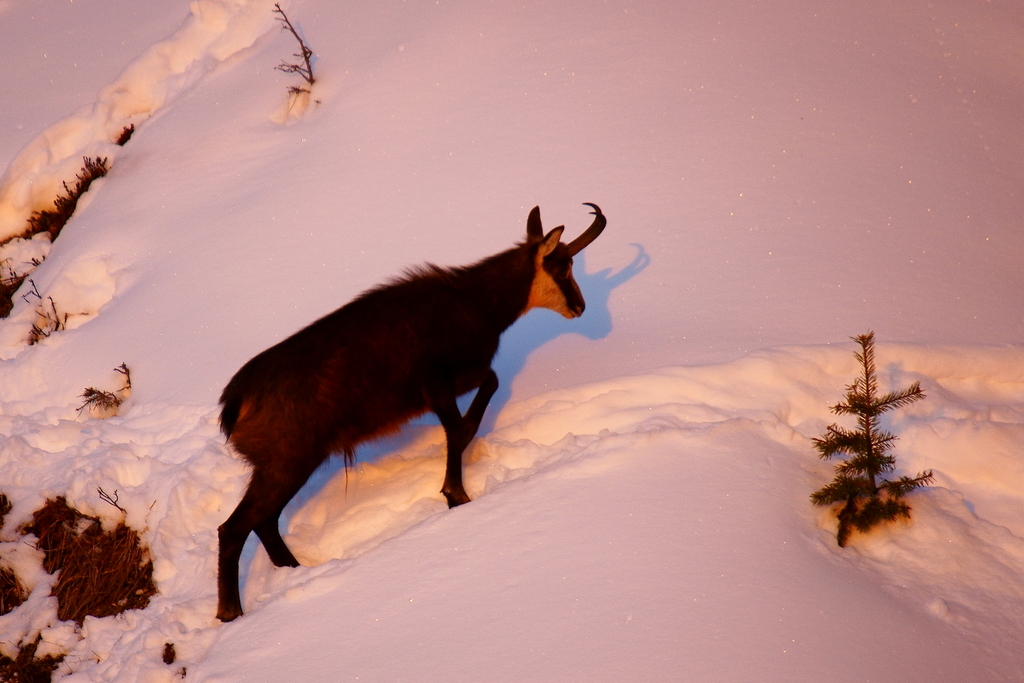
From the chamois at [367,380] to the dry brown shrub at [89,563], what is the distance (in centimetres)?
91

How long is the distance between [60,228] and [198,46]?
309 centimetres

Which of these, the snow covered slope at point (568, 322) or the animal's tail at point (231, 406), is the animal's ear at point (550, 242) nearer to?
the snow covered slope at point (568, 322)

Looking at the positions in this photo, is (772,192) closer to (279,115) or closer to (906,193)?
(906,193)

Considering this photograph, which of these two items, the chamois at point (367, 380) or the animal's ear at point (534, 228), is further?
the animal's ear at point (534, 228)

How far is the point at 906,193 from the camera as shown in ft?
25.0

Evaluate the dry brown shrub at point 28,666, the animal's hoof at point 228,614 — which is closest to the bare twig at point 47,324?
the dry brown shrub at point 28,666

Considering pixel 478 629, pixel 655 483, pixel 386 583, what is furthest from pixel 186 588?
pixel 655 483

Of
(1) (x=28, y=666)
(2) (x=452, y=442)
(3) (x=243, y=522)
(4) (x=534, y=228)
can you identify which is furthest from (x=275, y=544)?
(4) (x=534, y=228)

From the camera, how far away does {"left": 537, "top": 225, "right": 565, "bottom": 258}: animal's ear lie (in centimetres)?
578

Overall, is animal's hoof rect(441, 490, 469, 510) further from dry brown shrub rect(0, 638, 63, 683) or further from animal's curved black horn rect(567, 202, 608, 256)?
dry brown shrub rect(0, 638, 63, 683)

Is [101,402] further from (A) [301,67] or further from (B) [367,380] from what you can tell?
(A) [301,67]

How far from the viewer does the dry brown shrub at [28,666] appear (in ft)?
16.1

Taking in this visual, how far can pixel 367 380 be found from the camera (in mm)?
5062

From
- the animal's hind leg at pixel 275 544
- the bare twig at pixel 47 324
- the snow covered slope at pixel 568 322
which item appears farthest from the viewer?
the bare twig at pixel 47 324
